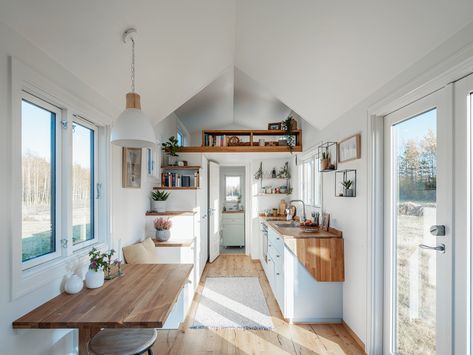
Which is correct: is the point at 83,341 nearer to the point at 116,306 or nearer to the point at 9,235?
the point at 116,306

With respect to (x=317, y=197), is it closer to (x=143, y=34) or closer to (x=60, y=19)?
(x=143, y=34)

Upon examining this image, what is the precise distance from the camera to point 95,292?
63.9 inches

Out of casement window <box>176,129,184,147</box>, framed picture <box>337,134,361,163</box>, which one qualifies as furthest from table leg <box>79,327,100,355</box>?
casement window <box>176,129,184,147</box>

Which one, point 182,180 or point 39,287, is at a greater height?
point 182,180

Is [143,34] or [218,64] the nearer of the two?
[143,34]

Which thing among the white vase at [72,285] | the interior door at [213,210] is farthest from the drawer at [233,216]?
the white vase at [72,285]

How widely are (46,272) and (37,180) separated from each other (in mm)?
531

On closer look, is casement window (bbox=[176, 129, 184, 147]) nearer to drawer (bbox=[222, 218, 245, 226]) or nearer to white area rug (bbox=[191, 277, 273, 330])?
drawer (bbox=[222, 218, 245, 226])

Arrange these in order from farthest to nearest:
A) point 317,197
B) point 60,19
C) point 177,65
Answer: point 317,197
point 177,65
point 60,19

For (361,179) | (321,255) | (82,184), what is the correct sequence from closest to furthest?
(82,184) → (361,179) → (321,255)

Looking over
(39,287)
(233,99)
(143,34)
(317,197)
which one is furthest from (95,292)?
(233,99)

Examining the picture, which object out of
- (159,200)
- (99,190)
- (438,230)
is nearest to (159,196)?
(159,200)

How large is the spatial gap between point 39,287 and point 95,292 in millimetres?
301

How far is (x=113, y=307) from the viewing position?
1.40 m
